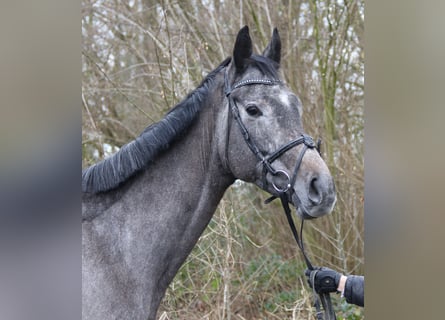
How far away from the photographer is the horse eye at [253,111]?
217cm

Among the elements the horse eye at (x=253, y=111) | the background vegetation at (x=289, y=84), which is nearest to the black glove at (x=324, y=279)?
the horse eye at (x=253, y=111)

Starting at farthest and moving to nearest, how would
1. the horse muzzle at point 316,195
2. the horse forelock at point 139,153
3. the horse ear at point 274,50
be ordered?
the horse ear at point 274,50 → the horse forelock at point 139,153 → the horse muzzle at point 316,195

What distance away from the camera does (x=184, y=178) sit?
2.22 m

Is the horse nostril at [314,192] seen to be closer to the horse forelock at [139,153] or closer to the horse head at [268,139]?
the horse head at [268,139]

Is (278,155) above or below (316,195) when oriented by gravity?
above

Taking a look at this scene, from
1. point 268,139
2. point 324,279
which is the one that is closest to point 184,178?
point 268,139

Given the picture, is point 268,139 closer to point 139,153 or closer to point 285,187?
point 285,187

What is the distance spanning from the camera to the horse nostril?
202 cm

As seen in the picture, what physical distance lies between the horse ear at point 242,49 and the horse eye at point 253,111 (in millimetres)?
239

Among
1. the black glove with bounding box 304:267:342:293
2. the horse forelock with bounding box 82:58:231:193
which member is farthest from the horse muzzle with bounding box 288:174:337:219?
the horse forelock with bounding box 82:58:231:193

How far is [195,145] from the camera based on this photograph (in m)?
2.27

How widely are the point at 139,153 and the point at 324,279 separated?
1.04 meters
